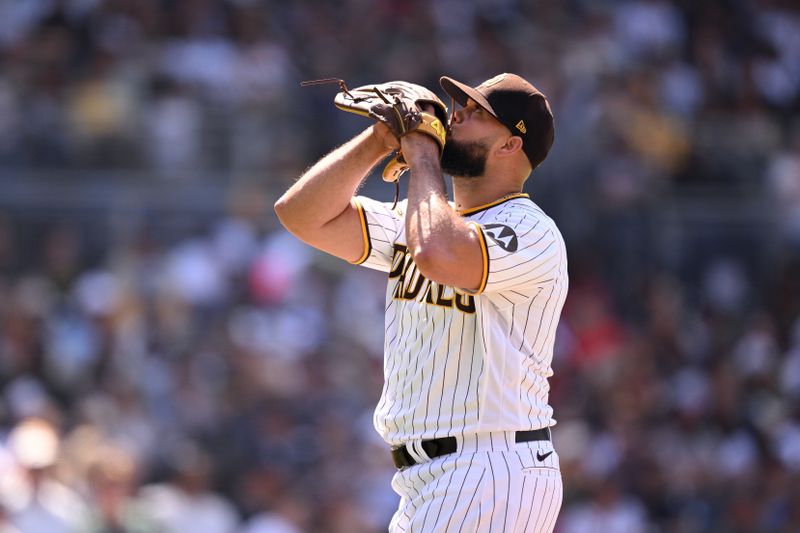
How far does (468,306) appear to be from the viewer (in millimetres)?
3979

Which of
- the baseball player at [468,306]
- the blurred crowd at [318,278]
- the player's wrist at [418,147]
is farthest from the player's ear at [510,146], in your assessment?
the blurred crowd at [318,278]

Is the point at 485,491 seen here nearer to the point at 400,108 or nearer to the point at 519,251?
the point at 519,251

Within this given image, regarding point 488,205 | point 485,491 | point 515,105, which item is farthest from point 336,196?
point 485,491

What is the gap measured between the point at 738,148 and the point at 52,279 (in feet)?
21.0

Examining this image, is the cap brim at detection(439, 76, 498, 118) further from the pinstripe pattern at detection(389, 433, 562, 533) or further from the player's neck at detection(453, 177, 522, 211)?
the pinstripe pattern at detection(389, 433, 562, 533)

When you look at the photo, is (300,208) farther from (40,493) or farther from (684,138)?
(684,138)

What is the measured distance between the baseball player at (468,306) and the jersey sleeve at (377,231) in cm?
11

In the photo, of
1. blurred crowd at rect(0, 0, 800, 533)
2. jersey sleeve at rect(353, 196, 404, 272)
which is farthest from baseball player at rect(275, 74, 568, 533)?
blurred crowd at rect(0, 0, 800, 533)

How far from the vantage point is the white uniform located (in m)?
3.88

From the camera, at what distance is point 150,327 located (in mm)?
9898

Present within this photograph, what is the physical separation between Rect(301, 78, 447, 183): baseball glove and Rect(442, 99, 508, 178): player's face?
0.34 feet

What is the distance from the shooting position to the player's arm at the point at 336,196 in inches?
159

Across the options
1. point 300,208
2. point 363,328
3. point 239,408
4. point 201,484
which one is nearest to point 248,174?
point 363,328

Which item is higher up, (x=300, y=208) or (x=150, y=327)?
(x=300, y=208)
